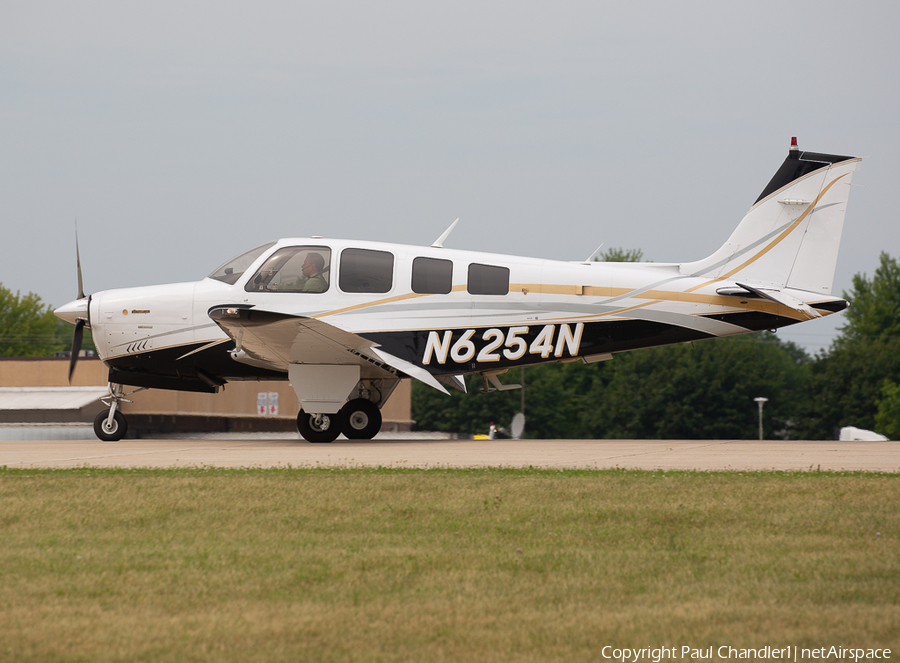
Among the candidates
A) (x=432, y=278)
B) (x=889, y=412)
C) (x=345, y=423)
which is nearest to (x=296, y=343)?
(x=345, y=423)

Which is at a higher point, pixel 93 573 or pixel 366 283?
pixel 366 283

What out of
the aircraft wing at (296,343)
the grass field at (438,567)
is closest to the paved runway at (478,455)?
the aircraft wing at (296,343)

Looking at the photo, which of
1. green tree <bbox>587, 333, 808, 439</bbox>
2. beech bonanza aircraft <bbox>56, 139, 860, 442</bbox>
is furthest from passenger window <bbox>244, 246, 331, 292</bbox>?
green tree <bbox>587, 333, 808, 439</bbox>

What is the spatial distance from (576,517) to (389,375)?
8.32 meters

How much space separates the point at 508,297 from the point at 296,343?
3.36 meters

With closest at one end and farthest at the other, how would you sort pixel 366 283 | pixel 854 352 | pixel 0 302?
1. pixel 366 283
2. pixel 854 352
3. pixel 0 302

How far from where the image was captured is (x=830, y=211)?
1484 centimetres

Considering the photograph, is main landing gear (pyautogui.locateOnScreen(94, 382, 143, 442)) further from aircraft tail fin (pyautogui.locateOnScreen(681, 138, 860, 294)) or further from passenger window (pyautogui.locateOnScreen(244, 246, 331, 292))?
aircraft tail fin (pyautogui.locateOnScreen(681, 138, 860, 294))

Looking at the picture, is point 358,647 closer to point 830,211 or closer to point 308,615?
point 308,615

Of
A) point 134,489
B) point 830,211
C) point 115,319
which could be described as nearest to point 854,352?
point 830,211

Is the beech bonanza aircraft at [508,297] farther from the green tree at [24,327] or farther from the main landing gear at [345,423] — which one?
the green tree at [24,327]

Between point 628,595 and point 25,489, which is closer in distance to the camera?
point 628,595

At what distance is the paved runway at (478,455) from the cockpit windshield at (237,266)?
105 inches

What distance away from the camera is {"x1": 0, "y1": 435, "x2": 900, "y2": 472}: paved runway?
1073cm
